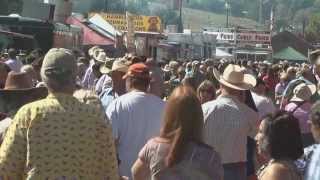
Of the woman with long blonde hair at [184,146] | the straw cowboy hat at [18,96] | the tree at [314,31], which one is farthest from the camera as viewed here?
the tree at [314,31]

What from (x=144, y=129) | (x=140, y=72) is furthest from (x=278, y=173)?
(x=140, y=72)

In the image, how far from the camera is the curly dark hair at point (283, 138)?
5.02 m

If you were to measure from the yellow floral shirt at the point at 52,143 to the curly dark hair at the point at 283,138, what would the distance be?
1049mm

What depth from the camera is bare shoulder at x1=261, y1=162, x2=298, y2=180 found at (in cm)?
487

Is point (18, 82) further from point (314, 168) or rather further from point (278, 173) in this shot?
point (314, 168)

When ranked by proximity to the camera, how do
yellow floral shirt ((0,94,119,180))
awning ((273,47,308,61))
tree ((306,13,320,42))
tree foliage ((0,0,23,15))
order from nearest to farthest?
yellow floral shirt ((0,94,119,180))
awning ((273,47,308,61))
tree foliage ((0,0,23,15))
tree ((306,13,320,42))

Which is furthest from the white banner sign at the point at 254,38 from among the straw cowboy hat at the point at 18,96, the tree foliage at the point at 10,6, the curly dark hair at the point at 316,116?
the curly dark hair at the point at 316,116

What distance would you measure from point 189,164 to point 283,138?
0.60 metres

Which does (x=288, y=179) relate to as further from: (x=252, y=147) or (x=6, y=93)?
(x=252, y=147)

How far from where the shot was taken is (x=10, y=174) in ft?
16.0

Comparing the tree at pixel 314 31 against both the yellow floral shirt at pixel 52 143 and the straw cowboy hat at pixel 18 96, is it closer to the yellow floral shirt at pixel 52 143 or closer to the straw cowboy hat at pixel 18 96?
the straw cowboy hat at pixel 18 96

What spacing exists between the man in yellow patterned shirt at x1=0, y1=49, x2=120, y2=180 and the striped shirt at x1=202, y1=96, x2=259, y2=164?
9.66 ft

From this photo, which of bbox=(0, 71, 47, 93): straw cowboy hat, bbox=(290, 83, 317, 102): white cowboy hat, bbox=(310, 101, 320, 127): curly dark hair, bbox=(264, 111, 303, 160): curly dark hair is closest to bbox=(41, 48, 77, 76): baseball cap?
bbox=(264, 111, 303, 160): curly dark hair

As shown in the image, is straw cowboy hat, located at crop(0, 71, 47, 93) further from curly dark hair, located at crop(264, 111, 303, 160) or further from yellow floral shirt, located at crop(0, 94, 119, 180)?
curly dark hair, located at crop(264, 111, 303, 160)
